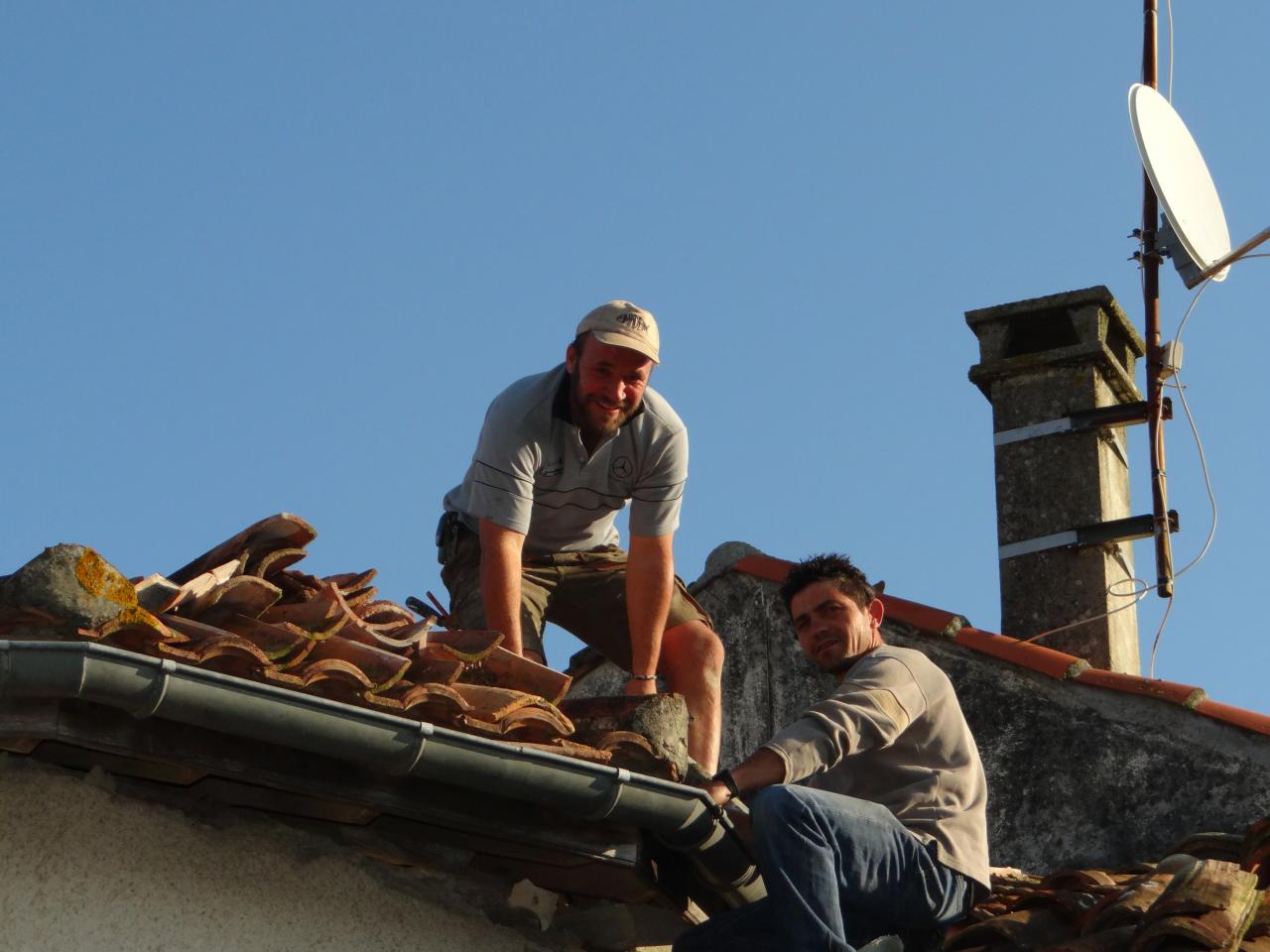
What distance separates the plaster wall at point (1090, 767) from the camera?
786cm

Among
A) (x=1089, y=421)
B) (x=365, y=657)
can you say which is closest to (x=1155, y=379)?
(x=1089, y=421)

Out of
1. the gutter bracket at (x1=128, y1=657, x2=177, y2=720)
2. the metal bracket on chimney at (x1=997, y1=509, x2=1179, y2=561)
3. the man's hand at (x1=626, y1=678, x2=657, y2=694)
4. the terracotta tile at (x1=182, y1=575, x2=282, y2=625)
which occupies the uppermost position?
the metal bracket on chimney at (x1=997, y1=509, x2=1179, y2=561)

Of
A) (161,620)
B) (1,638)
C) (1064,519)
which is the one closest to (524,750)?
(161,620)

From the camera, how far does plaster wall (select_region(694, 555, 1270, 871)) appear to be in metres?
7.86

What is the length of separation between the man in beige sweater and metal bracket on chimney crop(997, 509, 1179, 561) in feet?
12.8

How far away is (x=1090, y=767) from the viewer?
817 centimetres

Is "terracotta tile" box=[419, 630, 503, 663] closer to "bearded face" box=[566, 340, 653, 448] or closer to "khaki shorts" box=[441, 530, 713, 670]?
"bearded face" box=[566, 340, 653, 448]

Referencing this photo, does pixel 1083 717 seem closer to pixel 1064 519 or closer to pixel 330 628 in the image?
pixel 1064 519

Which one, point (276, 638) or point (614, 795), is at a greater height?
point (276, 638)

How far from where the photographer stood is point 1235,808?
7797 millimetres

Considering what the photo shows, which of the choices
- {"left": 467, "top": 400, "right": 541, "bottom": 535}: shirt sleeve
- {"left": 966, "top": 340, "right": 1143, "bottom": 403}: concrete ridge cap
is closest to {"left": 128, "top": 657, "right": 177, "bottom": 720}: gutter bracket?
{"left": 467, "top": 400, "right": 541, "bottom": 535}: shirt sleeve

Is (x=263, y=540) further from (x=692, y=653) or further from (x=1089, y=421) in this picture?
(x=1089, y=421)

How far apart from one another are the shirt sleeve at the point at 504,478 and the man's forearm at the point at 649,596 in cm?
39

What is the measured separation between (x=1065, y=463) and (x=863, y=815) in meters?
4.96
